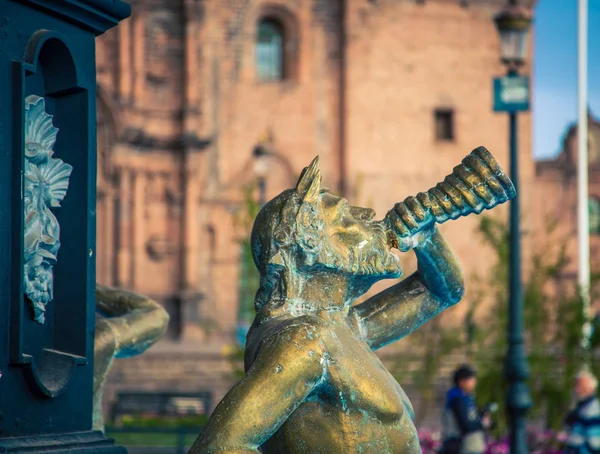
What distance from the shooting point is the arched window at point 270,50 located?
35312 mm

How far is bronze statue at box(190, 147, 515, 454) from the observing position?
2.77m

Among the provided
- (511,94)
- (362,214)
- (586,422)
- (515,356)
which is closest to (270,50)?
(511,94)

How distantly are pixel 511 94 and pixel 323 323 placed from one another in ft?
33.5

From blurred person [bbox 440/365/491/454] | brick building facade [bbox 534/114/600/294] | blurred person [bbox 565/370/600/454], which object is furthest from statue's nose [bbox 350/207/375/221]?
brick building facade [bbox 534/114/600/294]

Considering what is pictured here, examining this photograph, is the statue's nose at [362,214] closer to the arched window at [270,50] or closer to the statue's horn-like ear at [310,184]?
the statue's horn-like ear at [310,184]

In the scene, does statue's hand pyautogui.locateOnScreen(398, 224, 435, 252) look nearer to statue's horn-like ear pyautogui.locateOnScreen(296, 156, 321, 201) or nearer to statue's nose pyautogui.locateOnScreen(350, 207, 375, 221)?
statue's nose pyautogui.locateOnScreen(350, 207, 375, 221)

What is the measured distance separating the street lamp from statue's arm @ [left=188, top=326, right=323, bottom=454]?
31.8 feet

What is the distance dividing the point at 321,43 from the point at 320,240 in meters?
32.9

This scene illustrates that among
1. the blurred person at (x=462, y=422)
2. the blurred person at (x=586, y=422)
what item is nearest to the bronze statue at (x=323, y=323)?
the blurred person at (x=462, y=422)

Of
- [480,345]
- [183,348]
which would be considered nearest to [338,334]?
[480,345]

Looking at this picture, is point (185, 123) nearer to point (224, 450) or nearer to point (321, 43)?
point (321, 43)

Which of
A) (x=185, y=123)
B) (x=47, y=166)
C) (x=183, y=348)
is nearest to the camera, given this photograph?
(x=47, y=166)

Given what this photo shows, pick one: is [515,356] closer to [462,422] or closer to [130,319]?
[462,422]

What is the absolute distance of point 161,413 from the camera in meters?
20.8
